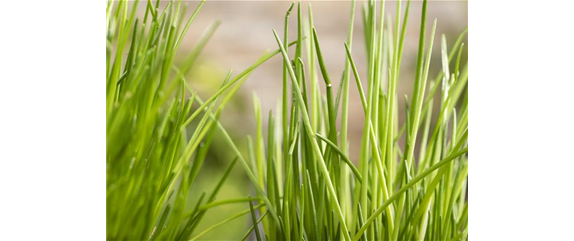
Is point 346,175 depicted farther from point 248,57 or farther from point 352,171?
point 248,57

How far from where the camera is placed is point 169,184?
26cm

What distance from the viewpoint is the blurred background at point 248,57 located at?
0.44m

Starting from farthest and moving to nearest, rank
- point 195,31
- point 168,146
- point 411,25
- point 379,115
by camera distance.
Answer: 1. point 411,25
2. point 195,31
3. point 379,115
4. point 168,146

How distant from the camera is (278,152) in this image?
15.4 inches

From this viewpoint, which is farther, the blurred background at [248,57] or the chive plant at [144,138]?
the blurred background at [248,57]

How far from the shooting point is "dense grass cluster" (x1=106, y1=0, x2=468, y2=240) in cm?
24

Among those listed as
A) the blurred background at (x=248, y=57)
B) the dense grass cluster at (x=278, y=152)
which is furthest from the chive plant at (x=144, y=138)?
the blurred background at (x=248, y=57)

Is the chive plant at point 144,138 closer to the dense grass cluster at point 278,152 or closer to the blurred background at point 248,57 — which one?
the dense grass cluster at point 278,152

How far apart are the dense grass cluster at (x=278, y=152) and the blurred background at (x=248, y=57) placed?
2.6 inches

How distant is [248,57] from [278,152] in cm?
15

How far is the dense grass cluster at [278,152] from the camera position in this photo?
0.79 ft

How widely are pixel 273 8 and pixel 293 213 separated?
0.86ft
